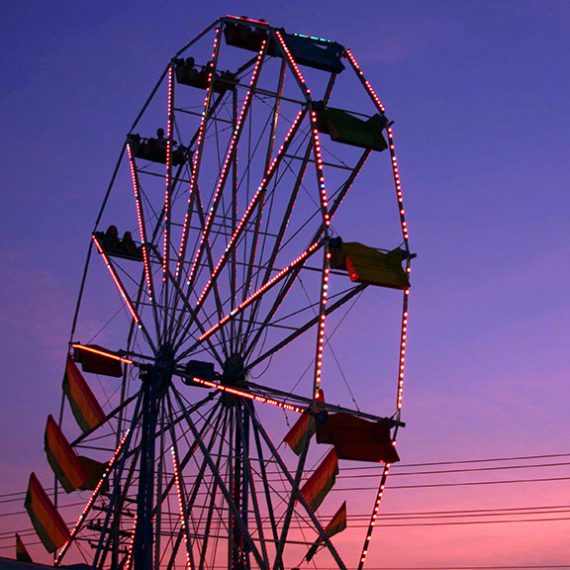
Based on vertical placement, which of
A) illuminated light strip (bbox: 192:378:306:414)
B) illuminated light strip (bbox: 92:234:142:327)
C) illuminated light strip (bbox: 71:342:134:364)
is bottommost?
illuminated light strip (bbox: 192:378:306:414)

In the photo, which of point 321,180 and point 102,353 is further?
point 102,353

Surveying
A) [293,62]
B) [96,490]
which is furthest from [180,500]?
[293,62]

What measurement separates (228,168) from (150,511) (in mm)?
7778

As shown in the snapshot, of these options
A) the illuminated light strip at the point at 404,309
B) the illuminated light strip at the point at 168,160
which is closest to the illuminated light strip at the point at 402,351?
the illuminated light strip at the point at 404,309

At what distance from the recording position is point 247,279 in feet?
89.6

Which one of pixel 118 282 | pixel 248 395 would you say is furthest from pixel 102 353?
pixel 248 395

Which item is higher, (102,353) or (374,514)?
(102,353)

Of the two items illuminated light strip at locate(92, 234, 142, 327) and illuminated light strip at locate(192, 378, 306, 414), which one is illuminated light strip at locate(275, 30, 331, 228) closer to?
illuminated light strip at locate(192, 378, 306, 414)

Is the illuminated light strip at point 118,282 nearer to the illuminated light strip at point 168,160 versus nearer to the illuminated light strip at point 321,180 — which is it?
the illuminated light strip at point 168,160

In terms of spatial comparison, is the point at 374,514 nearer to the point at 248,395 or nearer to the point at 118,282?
the point at 248,395

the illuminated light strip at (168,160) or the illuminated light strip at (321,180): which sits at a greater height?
the illuminated light strip at (168,160)

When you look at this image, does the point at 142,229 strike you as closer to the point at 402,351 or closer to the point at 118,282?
the point at 118,282

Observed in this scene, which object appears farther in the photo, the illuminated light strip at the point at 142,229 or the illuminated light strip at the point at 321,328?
the illuminated light strip at the point at 142,229

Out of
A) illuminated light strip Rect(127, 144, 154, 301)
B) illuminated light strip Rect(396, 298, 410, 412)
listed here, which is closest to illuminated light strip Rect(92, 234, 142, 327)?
illuminated light strip Rect(127, 144, 154, 301)
